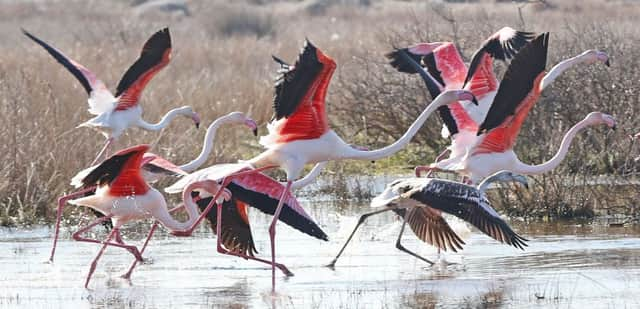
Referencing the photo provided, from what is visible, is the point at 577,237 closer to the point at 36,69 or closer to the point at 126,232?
the point at 126,232

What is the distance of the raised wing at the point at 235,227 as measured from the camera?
10.0 metres

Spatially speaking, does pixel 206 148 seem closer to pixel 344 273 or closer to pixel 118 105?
pixel 118 105

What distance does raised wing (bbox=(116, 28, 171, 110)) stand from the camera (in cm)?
1148

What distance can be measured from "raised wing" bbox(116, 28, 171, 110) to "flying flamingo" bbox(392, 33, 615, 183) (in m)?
2.16

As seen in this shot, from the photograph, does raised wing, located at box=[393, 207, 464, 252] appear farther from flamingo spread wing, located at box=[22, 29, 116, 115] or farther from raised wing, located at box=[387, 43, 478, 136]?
flamingo spread wing, located at box=[22, 29, 116, 115]

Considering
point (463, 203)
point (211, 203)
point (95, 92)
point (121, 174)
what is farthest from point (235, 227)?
point (95, 92)

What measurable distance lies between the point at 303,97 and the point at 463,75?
262 centimetres

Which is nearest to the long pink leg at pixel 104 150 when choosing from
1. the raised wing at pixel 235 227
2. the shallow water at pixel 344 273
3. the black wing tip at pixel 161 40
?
the shallow water at pixel 344 273

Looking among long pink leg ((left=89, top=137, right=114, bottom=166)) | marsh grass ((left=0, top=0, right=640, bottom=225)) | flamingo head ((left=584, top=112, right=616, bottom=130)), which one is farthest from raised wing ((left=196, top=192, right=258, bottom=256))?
flamingo head ((left=584, top=112, right=616, bottom=130))

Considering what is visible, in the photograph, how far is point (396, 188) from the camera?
9.83m

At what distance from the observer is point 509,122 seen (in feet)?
34.9

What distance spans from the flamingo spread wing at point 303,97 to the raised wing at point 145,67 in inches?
68.8

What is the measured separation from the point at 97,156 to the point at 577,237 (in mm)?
4248

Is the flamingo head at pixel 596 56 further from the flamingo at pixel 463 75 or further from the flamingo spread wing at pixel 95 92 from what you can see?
the flamingo spread wing at pixel 95 92
